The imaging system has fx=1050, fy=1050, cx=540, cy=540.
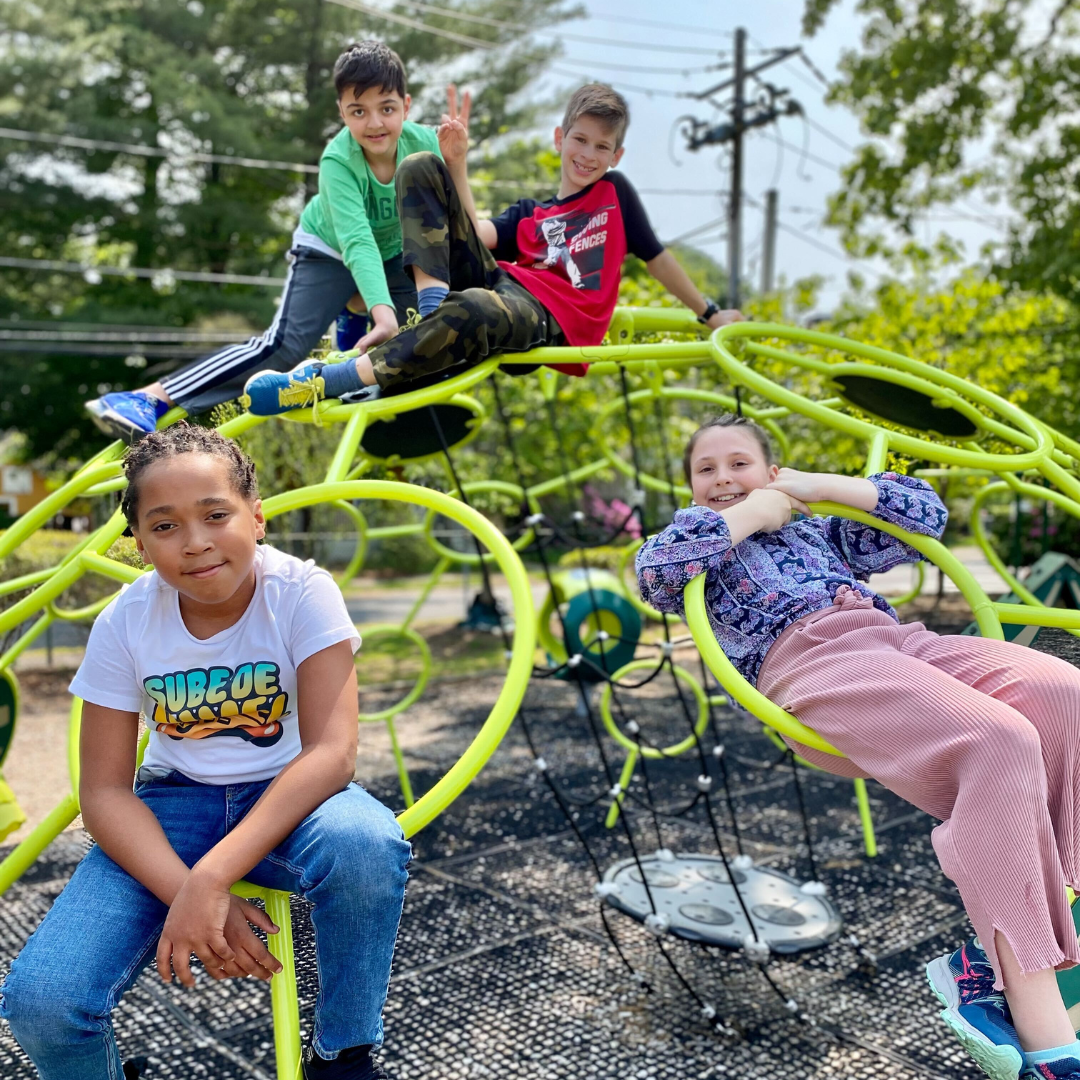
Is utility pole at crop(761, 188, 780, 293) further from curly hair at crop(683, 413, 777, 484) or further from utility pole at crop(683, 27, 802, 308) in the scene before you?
curly hair at crop(683, 413, 777, 484)

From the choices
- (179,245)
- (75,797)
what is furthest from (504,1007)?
(179,245)

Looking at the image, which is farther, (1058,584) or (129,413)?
(1058,584)

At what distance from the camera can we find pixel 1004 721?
59.7 inches

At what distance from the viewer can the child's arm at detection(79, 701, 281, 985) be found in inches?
56.7

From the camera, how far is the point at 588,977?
113 inches

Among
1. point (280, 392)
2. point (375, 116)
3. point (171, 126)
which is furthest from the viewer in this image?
point (171, 126)

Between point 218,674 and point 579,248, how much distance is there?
162 centimetres

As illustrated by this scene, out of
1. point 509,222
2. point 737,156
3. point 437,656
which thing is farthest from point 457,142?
point 737,156

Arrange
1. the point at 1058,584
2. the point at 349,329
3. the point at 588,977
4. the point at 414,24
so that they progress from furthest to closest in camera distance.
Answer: the point at 414,24 < the point at 1058,584 < the point at 349,329 < the point at 588,977

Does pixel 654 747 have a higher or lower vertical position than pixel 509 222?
lower

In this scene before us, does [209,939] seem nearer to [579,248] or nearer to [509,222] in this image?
[579,248]

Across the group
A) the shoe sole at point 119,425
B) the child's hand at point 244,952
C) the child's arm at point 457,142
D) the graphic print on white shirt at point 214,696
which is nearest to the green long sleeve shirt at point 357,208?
the child's arm at point 457,142

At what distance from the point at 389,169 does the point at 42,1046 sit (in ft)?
7.16

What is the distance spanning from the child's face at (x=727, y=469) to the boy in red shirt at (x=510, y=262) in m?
0.61
